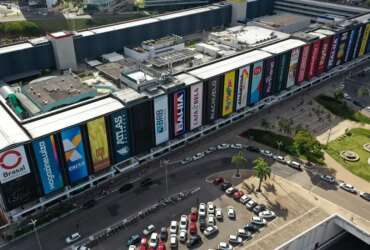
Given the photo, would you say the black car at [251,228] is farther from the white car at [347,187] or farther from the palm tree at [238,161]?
the white car at [347,187]

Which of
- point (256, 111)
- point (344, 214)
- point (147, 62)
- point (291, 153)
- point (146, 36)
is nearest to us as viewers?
point (344, 214)

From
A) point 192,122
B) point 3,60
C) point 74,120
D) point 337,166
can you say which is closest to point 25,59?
point 3,60

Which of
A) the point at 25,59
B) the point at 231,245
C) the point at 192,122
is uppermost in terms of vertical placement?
the point at 25,59

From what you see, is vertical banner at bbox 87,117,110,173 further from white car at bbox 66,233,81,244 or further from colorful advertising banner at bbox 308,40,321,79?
colorful advertising banner at bbox 308,40,321,79

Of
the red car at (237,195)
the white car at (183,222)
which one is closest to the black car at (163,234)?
the white car at (183,222)

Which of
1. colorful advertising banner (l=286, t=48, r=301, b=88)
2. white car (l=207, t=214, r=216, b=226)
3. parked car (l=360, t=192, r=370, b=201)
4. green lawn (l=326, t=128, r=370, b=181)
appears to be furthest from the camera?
colorful advertising banner (l=286, t=48, r=301, b=88)

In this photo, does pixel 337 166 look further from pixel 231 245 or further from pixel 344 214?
pixel 231 245

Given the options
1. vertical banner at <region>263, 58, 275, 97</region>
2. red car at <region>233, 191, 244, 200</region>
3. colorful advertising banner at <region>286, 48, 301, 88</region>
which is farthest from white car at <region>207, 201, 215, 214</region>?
colorful advertising banner at <region>286, 48, 301, 88</region>
